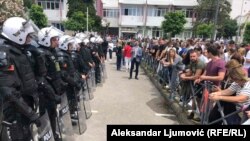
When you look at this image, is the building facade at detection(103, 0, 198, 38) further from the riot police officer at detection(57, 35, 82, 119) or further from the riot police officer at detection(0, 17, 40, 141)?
the riot police officer at detection(0, 17, 40, 141)

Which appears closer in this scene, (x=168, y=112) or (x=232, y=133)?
(x=232, y=133)

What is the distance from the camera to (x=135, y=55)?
13336 millimetres

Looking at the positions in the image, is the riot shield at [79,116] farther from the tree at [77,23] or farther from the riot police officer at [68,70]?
the tree at [77,23]

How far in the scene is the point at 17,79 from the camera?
3.46 meters

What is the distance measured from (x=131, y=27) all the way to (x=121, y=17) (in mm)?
2458

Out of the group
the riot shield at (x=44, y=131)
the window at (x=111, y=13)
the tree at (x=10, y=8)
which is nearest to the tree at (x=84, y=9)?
the window at (x=111, y=13)

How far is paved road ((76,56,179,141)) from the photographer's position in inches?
253

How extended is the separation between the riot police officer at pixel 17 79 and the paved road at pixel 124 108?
201 cm

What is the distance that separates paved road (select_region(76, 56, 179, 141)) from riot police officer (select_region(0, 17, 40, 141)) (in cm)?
201

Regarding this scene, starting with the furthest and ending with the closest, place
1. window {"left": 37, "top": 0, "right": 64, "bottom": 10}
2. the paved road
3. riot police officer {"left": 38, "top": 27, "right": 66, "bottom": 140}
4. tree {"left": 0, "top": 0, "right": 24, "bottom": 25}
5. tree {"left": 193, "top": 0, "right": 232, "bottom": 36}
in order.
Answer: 1. window {"left": 37, "top": 0, "right": 64, "bottom": 10}
2. tree {"left": 193, "top": 0, "right": 232, "bottom": 36}
3. tree {"left": 0, "top": 0, "right": 24, "bottom": 25}
4. the paved road
5. riot police officer {"left": 38, "top": 27, "right": 66, "bottom": 140}

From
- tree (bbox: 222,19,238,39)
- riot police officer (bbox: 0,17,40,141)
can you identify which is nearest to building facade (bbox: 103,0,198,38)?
tree (bbox: 222,19,238,39)

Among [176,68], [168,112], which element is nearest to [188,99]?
[168,112]

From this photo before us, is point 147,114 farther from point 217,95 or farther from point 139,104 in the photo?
point 217,95

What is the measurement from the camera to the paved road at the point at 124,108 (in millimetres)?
6418
